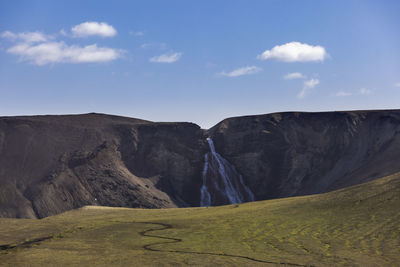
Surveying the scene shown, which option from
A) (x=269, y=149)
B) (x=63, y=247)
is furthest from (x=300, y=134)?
(x=63, y=247)

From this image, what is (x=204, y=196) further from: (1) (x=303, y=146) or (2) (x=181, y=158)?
(1) (x=303, y=146)

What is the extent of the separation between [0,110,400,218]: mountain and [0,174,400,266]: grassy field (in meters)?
52.0

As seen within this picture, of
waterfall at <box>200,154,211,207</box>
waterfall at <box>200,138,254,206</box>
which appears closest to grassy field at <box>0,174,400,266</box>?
waterfall at <box>200,154,211,207</box>

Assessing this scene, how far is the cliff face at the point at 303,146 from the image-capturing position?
11512 cm

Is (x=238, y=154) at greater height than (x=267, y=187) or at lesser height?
greater

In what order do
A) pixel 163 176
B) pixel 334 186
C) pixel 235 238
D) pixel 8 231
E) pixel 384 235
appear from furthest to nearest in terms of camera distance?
pixel 163 176, pixel 334 186, pixel 8 231, pixel 235 238, pixel 384 235

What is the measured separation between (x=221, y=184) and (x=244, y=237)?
8175 cm

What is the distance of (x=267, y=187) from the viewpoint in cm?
11769

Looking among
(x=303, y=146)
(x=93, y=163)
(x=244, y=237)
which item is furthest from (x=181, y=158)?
(x=244, y=237)

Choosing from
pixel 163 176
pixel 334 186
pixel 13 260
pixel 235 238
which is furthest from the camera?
pixel 163 176

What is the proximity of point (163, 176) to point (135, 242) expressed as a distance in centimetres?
8138

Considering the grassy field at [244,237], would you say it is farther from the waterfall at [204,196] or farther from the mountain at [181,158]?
the waterfall at [204,196]

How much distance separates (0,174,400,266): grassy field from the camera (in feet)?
84.9

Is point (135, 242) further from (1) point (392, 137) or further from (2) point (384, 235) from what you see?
(1) point (392, 137)
